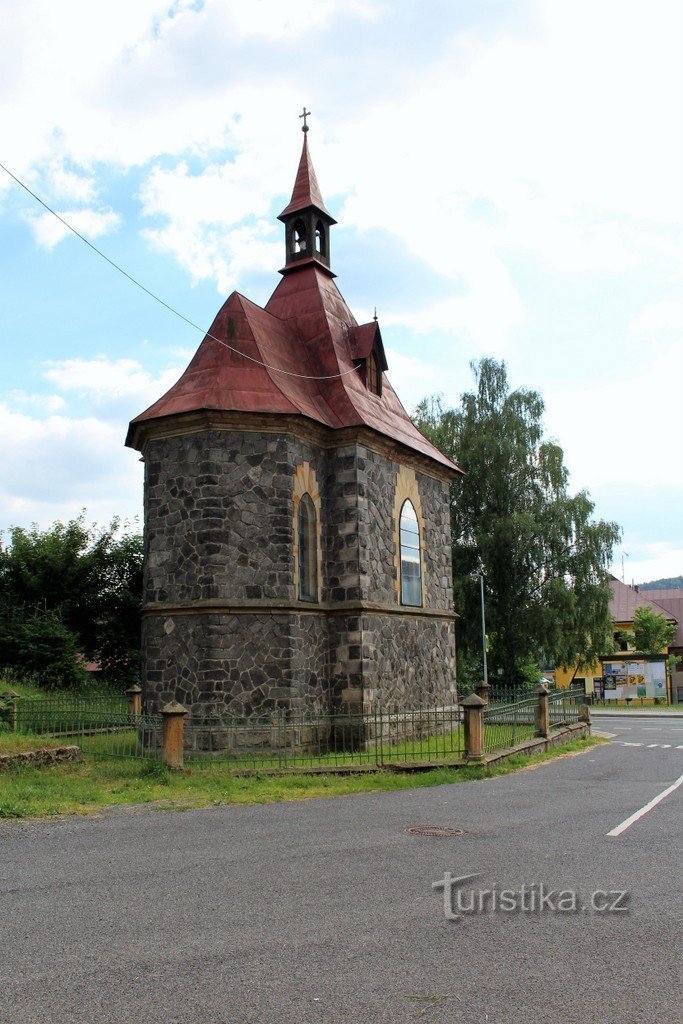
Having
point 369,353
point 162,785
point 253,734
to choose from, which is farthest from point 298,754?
point 369,353

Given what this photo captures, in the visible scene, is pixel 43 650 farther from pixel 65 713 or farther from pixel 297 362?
pixel 297 362

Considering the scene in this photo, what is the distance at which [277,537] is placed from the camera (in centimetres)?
1716

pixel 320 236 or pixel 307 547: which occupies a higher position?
pixel 320 236

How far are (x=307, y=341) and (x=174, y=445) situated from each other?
18.6 ft

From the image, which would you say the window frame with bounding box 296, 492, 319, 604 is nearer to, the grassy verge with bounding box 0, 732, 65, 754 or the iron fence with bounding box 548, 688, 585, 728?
the grassy verge with bounding box 0, 732, 65, 754

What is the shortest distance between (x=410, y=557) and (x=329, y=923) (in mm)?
15192

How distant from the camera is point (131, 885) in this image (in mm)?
7121

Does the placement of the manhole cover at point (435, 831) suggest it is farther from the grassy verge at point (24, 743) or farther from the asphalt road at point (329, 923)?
the grassy verge at point (24, 743)

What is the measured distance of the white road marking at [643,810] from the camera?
941 centimetres

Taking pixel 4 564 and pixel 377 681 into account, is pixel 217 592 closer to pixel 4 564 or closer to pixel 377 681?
pixel 377 681

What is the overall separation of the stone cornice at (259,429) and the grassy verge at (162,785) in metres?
6.68

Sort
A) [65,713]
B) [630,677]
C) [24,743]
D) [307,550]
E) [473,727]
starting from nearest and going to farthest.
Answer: [24,743] → [473,727] → [65,713] → [307,550] → [630,677]

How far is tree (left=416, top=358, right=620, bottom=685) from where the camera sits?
35.0 metres

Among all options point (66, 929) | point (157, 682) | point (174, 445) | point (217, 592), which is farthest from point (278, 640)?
point (66, 929)
